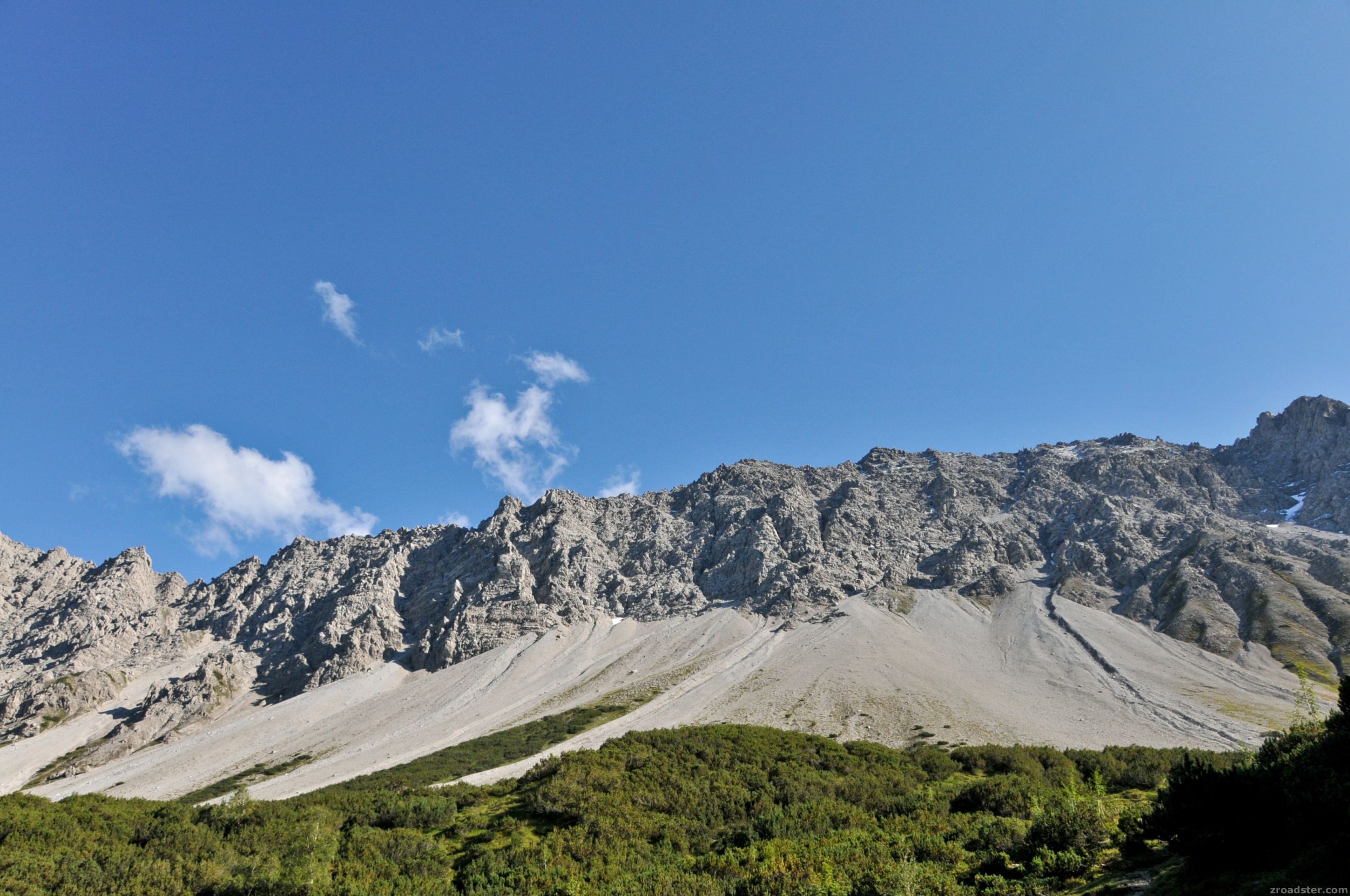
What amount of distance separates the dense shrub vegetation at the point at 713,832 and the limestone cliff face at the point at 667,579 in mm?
115776

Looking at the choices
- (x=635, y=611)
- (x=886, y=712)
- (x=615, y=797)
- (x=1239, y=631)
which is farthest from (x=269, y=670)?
(x=1239, y=631)

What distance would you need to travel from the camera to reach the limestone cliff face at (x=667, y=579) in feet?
411

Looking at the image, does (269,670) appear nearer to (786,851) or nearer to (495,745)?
(495,745)

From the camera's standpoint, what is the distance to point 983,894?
1337 centimetres

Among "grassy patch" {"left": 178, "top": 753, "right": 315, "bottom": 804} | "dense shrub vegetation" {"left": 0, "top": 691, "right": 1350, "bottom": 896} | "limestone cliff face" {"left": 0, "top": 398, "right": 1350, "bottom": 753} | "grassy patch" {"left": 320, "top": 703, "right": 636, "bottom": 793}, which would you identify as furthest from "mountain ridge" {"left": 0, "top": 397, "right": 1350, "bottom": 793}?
"dense shrub vegetation" {"left": 0, "top": 691, "right": 1350, "bottom": 896}

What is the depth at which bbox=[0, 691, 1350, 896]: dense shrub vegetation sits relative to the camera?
483 inches

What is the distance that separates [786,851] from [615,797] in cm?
1017

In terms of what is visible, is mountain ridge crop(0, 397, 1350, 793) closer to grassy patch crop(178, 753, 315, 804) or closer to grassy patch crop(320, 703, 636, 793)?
grassy patch crop(178, 753, 315, 804)

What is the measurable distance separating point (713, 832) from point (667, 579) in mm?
145413

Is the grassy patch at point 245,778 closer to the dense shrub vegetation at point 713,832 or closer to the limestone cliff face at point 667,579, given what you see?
the limestone cliff face at point 667,579

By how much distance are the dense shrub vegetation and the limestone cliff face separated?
380ft

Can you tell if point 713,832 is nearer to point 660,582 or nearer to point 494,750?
point 494,750

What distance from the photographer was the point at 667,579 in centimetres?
16650

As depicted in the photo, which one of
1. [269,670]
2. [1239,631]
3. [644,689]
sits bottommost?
[1239,631]
